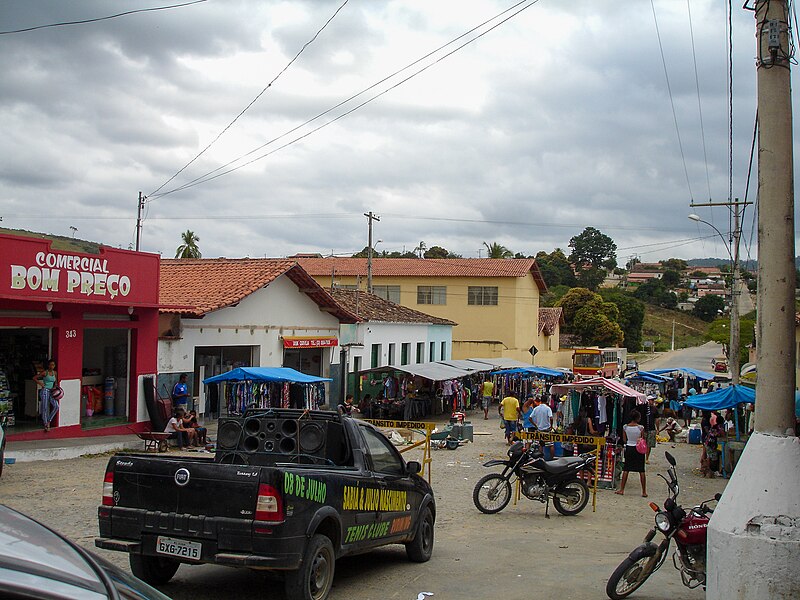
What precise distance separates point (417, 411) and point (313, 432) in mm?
23592

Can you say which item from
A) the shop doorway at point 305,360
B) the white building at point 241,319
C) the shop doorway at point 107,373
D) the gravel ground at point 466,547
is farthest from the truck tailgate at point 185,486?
the shop doorway at point 305,360

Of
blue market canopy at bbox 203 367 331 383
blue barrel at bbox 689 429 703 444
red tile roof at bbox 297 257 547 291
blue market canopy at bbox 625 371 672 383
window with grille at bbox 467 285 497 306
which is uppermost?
red tile roof at bbox 297 257 547 291

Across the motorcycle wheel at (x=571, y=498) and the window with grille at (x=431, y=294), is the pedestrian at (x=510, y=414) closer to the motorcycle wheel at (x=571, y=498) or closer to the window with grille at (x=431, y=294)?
the motorcycle wheel at (x=571, y=498)

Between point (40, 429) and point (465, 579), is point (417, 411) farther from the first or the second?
point (465, 579)

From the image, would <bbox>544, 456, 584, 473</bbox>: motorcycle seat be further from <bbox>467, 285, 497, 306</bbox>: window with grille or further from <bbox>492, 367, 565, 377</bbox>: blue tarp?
<bbox>467, 285, 497, 306</bbox>: window with grille

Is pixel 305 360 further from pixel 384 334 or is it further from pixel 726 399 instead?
pixel 726 399

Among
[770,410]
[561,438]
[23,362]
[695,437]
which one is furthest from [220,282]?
A: [770,410]

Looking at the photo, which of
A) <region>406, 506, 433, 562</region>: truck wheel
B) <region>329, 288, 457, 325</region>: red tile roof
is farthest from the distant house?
<region>406, 506, 433, 562</region>: truck wheel

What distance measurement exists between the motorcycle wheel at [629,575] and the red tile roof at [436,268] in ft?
155

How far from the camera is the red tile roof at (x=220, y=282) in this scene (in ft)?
82.4

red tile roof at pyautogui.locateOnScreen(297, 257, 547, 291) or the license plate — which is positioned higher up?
red tile roof at pyautogui.locateOnScreen(297, 257, 547, 291)

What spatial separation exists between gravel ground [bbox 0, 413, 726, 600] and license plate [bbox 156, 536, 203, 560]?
3.23 feet

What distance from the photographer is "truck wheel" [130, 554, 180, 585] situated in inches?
316

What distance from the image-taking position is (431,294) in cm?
5894
